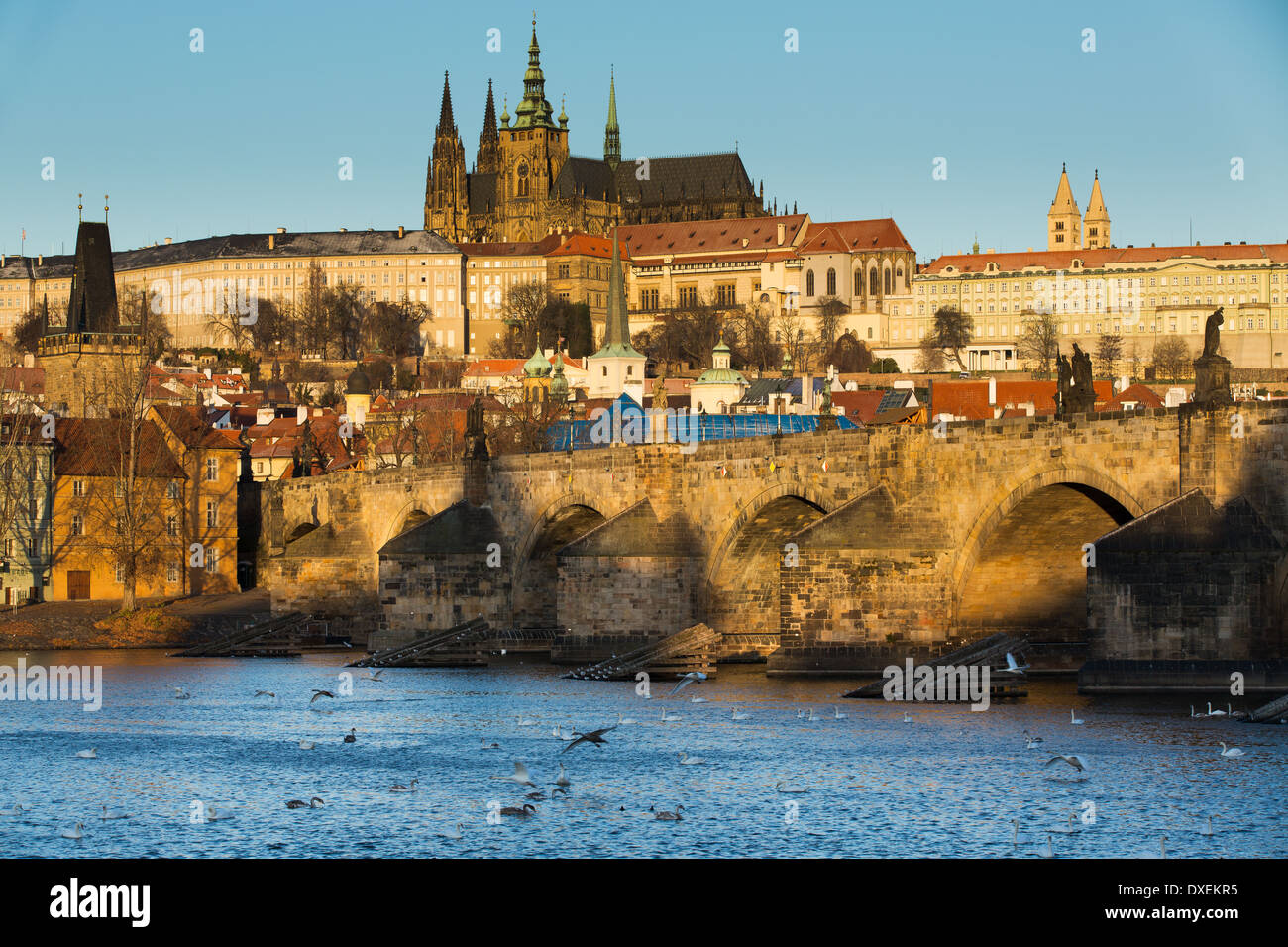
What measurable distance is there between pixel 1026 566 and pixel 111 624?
32.4m

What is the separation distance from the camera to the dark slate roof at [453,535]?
5800 centimetres

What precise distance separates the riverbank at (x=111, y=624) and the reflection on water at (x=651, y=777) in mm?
16246

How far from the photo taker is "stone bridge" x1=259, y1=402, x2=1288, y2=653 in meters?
38.1

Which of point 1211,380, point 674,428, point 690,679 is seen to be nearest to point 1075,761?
point 1211,380

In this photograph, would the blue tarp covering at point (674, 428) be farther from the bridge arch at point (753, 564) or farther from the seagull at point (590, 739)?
the seagull at point (590, 739)

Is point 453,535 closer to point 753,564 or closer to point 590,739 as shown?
point 753,564

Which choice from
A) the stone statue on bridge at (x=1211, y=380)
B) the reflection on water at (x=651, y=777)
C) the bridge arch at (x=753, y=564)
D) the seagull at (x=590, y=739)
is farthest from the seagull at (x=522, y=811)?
the bridge arch at (x=753, y=564)

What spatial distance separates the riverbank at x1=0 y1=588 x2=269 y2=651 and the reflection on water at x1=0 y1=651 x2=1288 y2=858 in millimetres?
16246

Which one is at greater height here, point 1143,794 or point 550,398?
point 550,398
